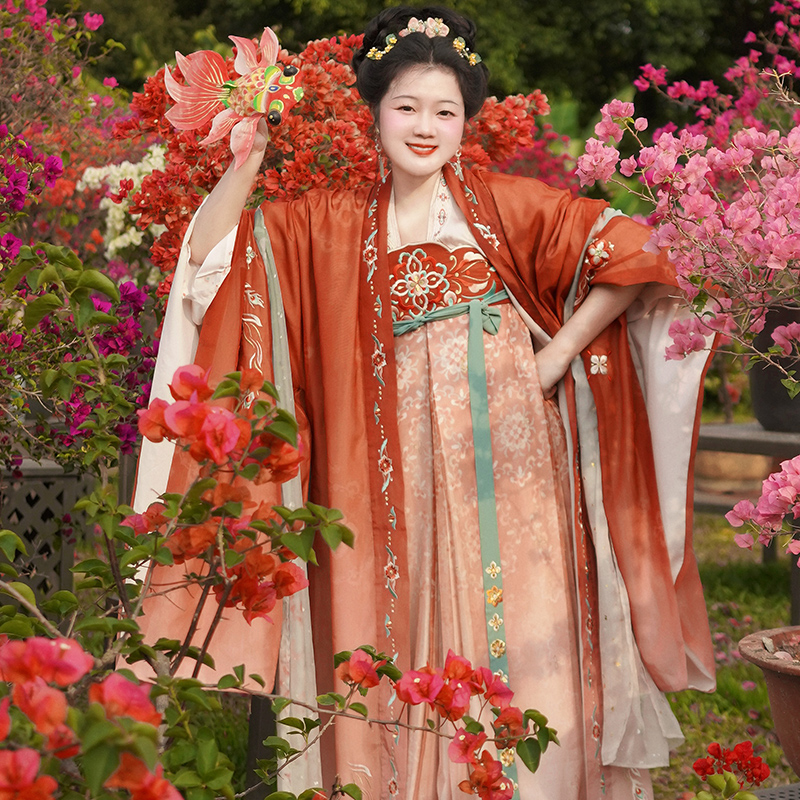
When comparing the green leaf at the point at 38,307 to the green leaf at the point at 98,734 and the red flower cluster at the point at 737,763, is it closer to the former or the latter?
the green leaf at the point at 98,734

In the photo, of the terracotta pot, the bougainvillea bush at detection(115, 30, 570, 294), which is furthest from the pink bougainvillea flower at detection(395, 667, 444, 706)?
the bougainvillea bush at detection(115, 30, 570, 294)

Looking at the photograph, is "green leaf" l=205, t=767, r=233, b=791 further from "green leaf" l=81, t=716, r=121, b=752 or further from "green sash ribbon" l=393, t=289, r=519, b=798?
"green sash ribbon" l=393, t=289, r=519, b=798

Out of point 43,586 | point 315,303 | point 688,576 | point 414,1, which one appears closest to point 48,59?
point 43,586

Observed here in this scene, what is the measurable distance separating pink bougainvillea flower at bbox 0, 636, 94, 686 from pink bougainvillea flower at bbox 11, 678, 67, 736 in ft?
0.04

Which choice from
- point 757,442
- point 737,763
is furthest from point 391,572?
point 757,442

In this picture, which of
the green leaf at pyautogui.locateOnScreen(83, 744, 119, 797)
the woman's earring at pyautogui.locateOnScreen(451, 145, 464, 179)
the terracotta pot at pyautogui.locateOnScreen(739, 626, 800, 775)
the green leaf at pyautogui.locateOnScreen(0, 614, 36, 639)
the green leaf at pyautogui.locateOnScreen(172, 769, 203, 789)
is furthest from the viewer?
the woman's earring at pyautogui.locateOnScreen(451, 145, 464, 179)

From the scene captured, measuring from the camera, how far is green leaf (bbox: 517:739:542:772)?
1198mm

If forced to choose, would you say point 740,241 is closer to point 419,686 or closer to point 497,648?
point 419,686

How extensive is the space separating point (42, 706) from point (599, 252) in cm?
174

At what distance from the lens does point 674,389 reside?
2264mm

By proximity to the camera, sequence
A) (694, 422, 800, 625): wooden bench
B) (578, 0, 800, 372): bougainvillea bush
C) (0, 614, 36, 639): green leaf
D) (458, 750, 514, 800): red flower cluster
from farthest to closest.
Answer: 1. (694, 422, 800, 625): wooden bench
2. (578, 0, 800, 372): bougainvillea bush
3. (458, 750, 514, 800): red flower cluster
4. (0, 614, 36, 639): green leaf

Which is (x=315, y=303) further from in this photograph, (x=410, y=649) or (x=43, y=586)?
(x=43, y=586)

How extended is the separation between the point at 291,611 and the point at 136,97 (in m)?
1.53

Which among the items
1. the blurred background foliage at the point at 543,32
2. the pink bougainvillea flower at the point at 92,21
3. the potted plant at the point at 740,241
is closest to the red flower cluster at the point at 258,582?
the potted plant at the point at 740,241
